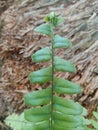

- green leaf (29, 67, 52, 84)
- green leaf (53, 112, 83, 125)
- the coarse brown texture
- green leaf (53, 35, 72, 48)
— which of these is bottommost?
the coarse brown texture

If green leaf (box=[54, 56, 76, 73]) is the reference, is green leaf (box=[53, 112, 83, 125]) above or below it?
below

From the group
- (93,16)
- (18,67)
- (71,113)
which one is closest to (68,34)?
(93,16)

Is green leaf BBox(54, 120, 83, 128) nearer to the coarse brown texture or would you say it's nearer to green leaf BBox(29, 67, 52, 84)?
green leaf BBox(29, 67, 52, 84)

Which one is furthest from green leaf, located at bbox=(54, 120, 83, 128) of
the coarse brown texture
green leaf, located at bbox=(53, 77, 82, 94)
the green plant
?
the coarse brown texture

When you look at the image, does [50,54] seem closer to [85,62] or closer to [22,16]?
[85,62]

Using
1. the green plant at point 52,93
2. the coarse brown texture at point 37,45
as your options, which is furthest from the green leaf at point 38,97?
the coarse brown texture at point 37,45
